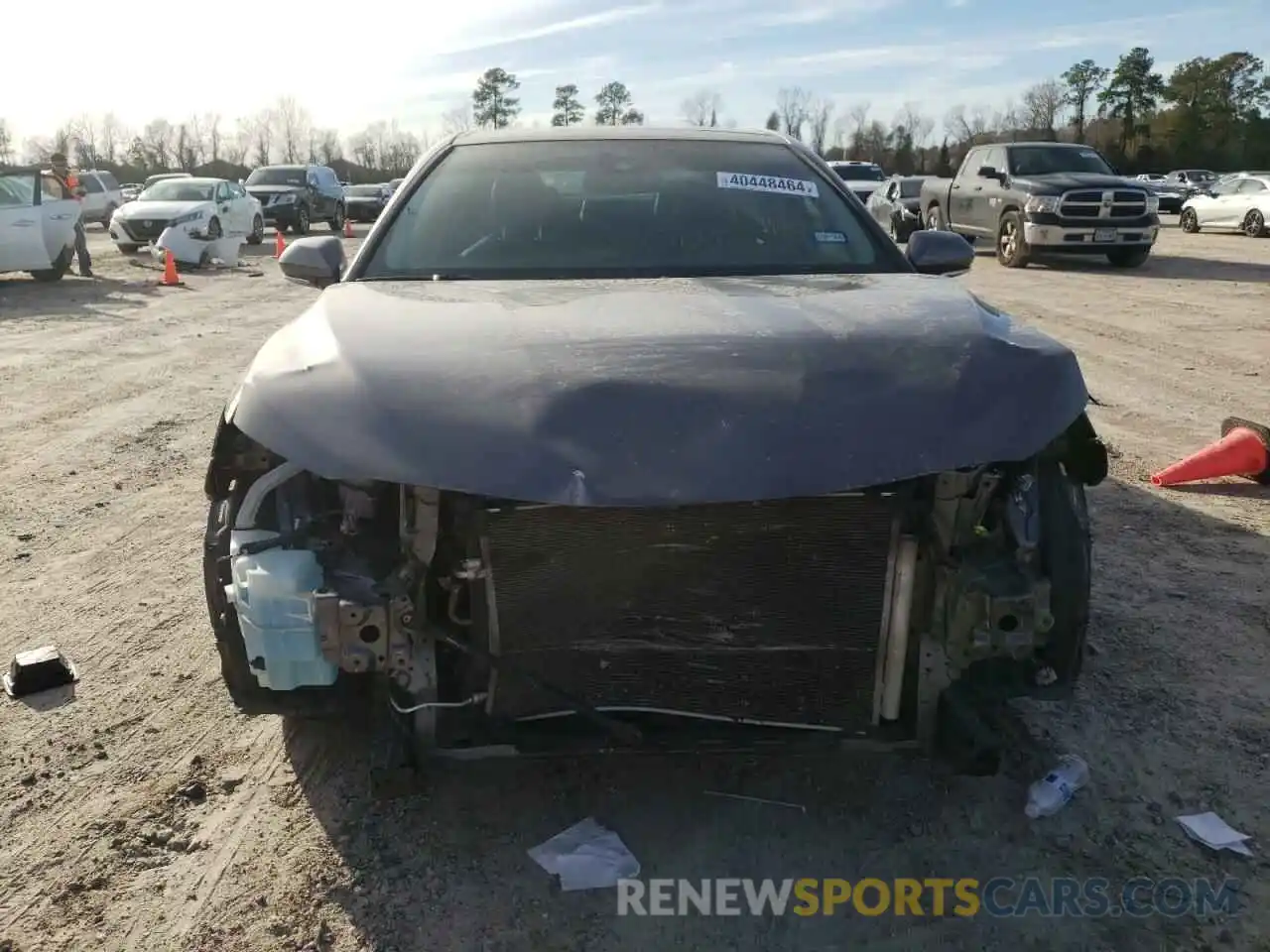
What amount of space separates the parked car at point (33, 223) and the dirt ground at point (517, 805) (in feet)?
37.3

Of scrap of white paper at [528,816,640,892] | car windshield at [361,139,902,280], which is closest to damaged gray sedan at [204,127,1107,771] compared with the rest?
scrap of white paper at [528,816,640,892]

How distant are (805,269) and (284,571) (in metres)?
1.83

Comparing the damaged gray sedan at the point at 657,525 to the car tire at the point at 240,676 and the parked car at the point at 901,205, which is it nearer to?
the car tire at the point at 240,676

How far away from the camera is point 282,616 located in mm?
2195

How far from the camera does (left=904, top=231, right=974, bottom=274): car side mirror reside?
11.2 ft

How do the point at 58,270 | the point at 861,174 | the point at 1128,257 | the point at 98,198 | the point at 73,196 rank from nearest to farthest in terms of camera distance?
the point at 58,270, the point at 73,196, the point at 1128,257, the point at 861,174, the point at 98,198

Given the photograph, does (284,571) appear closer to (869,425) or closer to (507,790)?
(507,790)

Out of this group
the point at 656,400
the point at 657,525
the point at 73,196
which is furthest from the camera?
the point at 73,196

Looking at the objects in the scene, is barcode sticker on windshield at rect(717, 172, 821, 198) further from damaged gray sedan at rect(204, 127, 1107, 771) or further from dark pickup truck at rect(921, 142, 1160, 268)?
dark pickup truck at rect(921, 142, 1160, 268)

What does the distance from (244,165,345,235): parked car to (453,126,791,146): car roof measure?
24.9m

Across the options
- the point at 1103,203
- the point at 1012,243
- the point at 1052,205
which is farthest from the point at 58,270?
the point at 1103,203

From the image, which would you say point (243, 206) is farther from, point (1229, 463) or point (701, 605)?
point (701, 605)

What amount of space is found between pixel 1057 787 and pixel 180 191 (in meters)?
21.6

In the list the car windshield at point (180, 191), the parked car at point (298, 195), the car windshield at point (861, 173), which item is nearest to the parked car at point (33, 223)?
the car windshield at point (180, 191)
